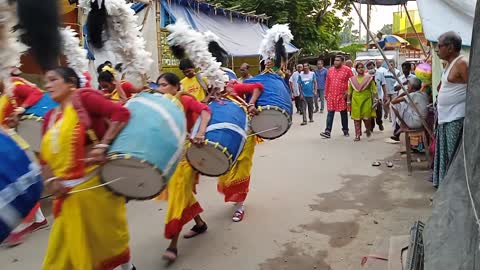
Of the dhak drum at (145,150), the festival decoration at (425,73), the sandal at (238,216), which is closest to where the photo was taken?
the dhak drum at (145,150)

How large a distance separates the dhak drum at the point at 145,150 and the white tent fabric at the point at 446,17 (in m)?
2.90

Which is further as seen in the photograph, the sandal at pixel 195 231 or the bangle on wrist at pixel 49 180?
the sandal at pixel 195 231

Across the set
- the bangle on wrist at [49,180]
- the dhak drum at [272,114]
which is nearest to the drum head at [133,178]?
the bangle on wrist at [49,180]

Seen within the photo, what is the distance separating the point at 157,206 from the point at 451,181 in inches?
149

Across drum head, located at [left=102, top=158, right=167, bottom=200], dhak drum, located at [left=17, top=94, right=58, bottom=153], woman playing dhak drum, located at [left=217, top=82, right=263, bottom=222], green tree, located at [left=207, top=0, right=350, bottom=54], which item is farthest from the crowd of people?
green tree, located at [left=207, top=0, right=350, bottom=54]

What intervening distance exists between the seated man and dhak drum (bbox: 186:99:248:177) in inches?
123

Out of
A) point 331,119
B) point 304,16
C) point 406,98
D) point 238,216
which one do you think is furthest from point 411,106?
point 304,16

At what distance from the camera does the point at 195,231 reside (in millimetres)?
4676

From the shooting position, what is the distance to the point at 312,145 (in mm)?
9422

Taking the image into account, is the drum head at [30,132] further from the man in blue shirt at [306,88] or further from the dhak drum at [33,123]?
the man in blue shirt at [306,88]

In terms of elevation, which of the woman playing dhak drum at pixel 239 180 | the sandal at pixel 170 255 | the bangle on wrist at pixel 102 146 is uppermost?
the bangle on wrist at pixel 102 146

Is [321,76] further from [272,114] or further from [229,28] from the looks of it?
[272,114]

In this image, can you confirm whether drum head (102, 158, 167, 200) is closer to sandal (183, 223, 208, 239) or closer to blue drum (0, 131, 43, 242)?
blue drum (0, 131, 43, 242)

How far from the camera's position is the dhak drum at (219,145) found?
12.6 feet
